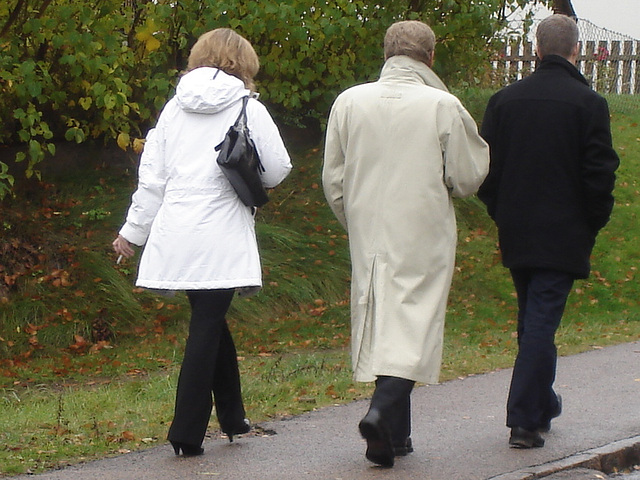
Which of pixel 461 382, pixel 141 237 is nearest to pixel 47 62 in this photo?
pixel 461 382

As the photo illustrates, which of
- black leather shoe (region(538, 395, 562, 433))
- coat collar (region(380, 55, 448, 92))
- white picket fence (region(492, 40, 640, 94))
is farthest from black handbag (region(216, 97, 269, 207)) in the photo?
white picket fence (region(492, 40, 640, 94))

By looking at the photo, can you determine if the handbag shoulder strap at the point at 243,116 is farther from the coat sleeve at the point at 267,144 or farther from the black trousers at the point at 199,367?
the black trousers at the point at 199,367

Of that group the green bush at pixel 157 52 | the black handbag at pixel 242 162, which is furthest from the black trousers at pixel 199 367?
the green bush at pixel 157 52

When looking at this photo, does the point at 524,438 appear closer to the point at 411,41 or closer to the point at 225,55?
the point at 411,41

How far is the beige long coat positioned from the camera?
16.4 feet

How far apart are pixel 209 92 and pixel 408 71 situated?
820mm

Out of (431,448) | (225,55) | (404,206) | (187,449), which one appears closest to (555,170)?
(404,206)

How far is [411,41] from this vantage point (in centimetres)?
513

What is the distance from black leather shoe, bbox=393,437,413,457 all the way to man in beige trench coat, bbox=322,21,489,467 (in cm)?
21

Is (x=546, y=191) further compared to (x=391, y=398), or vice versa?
(x=546, y=191)

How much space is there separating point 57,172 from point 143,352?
3501mm

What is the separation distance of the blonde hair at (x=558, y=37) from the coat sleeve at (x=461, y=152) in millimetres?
654

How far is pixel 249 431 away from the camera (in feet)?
18.4

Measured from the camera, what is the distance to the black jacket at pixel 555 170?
525cm
